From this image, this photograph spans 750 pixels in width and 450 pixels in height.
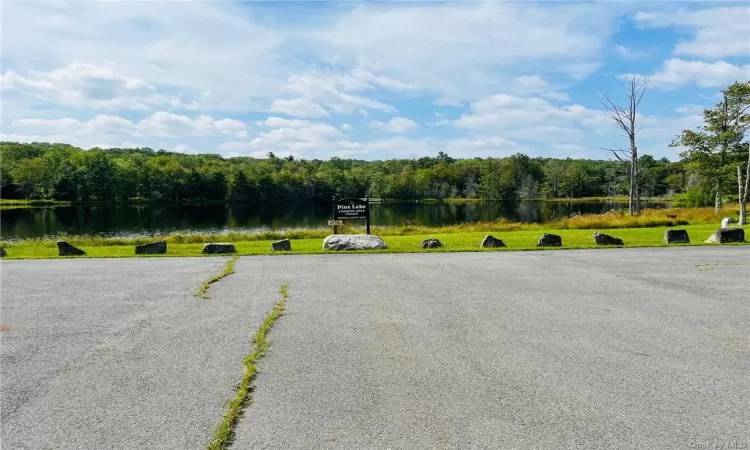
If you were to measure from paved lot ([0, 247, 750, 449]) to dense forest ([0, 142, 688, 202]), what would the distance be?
88837 millimetres

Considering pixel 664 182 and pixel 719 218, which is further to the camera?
pixel 664 182

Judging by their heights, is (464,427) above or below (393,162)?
below

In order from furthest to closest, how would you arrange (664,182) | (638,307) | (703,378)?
(664,182) → (638,307) → (703,378)

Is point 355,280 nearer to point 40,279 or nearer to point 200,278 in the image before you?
point 200,278

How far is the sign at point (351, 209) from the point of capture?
67.4 feet

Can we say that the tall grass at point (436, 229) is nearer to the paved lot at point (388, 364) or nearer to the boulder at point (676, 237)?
the boulder at point (676, 237)

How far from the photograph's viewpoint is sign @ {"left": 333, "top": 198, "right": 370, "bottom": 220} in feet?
67.4

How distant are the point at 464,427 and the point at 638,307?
5.16m

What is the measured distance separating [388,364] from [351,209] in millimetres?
15638

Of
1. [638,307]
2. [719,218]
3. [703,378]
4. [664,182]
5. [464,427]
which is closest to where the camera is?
[464,427]

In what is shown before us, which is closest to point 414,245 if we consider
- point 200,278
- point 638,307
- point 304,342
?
point 200,278

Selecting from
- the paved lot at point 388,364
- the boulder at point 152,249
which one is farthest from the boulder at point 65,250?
the paved lot at point 388,364

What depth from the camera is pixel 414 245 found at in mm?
17734

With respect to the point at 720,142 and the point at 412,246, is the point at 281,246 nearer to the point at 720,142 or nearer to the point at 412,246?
the point at 412,246
